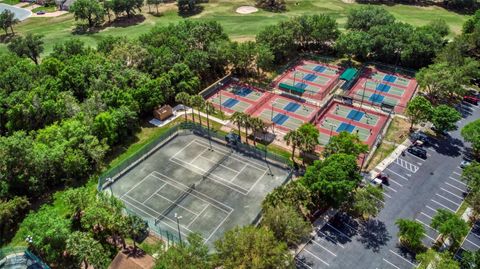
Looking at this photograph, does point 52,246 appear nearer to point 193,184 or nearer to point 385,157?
point 193,184

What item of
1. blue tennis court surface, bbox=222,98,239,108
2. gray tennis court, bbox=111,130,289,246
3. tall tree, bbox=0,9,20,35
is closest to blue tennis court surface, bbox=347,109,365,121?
gray tennis court, bbox=111,130,289,246

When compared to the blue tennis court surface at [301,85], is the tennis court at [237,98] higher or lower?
lower

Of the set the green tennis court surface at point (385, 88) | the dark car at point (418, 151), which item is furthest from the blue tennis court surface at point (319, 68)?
the dark car at point (418, 151)

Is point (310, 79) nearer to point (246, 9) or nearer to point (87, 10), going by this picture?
point (246, 9)

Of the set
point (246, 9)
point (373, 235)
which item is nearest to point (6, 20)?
point (246, 9)

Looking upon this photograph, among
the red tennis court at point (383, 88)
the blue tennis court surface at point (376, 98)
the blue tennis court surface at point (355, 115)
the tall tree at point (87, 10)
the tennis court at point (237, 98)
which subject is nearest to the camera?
the blue tennis court surface at point (355, 115)

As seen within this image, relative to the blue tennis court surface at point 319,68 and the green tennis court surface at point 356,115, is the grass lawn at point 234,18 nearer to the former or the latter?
the blue tennis court surface at point 319,68

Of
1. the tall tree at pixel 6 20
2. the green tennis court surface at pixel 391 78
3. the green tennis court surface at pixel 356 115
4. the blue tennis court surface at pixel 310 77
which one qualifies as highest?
the tall tree at pixel 6 20

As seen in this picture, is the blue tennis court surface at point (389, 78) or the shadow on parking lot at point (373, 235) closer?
the shadow on parking lot at point (373, 235)
